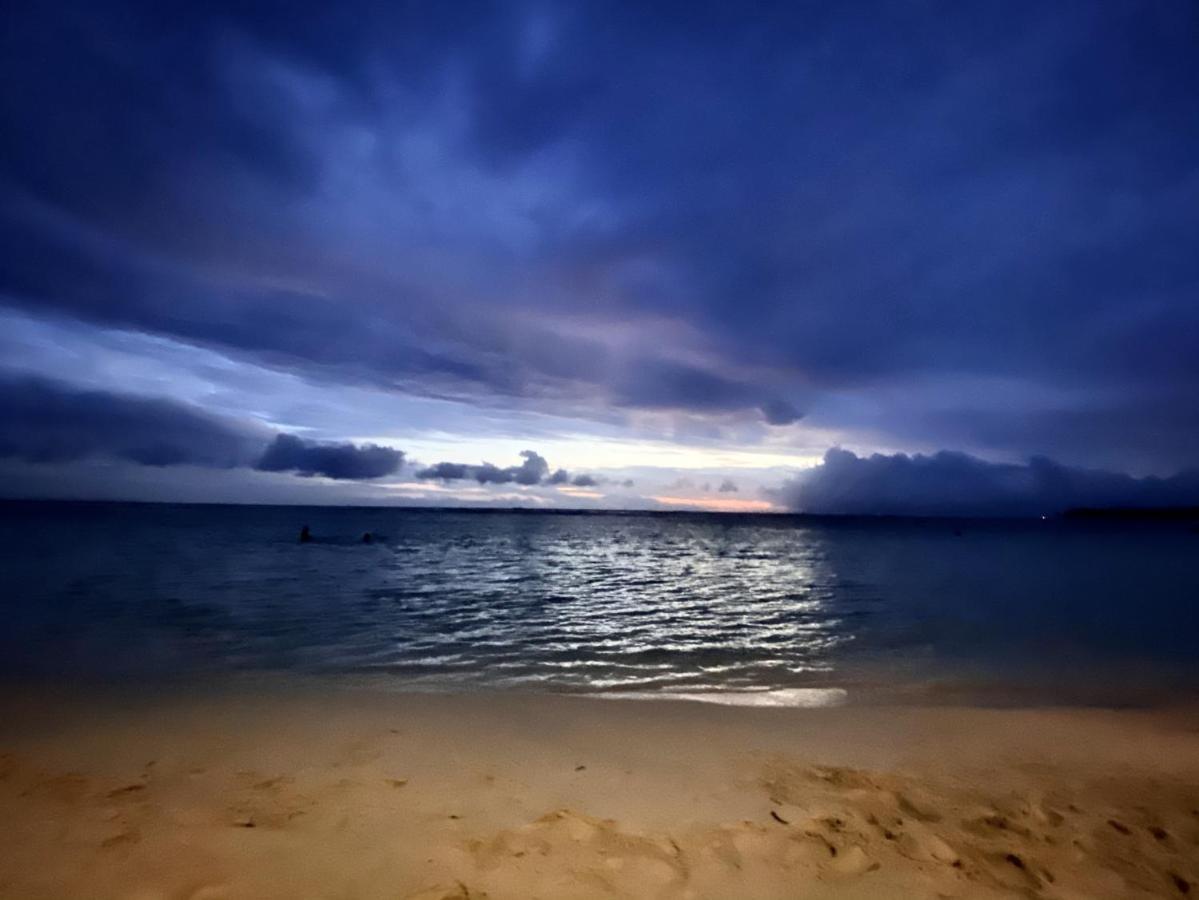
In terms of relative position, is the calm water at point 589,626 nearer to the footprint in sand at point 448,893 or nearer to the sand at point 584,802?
the sand at point 584,802

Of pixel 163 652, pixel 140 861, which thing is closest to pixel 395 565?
pixel 163 652

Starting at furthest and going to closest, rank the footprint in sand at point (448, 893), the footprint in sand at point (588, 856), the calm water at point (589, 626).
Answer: the calm water at point (589, 626) → the footprint in sand at point (588, 856) → the footprint in sand at point (448, 893)

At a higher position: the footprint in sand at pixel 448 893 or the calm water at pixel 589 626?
the footprint in sand at pixel 448 893

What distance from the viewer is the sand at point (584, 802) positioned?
4664 millimetres

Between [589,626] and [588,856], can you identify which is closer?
[588,856]

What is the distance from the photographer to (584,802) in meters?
6.13

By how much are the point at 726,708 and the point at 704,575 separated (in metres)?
24.8

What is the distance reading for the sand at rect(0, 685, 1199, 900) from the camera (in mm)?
4664

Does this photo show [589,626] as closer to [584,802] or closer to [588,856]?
[584,802]

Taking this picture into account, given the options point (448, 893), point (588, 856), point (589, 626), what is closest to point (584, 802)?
point (588, 856)

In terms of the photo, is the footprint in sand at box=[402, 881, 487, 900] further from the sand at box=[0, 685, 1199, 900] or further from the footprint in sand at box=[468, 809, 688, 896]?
the footprint in sand at box=[468, 809, 688, 896]

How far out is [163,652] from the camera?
43.1 ft

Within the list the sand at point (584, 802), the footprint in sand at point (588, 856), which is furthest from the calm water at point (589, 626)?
the footprint in sand at point (588, 856)

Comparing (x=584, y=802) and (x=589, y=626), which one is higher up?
(x=584, y=802)
